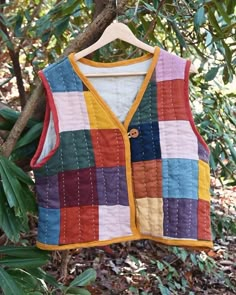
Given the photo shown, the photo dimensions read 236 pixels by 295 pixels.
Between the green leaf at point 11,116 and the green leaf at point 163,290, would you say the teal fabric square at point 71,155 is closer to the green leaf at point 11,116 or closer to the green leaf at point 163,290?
the green leaf at point 11,116

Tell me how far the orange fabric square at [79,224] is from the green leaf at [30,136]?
159 mm

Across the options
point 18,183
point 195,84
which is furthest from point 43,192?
point 195,84

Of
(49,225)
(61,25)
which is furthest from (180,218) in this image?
(61,25)

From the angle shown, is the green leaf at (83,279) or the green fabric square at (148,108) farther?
the green leaf at (83,279)

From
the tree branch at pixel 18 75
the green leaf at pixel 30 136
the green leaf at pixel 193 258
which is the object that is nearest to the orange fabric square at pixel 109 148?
the green leaf at pixel 30 136

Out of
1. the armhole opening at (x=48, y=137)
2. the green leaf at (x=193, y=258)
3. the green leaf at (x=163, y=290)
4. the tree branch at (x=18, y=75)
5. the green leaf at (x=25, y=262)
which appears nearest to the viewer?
the armhole opening at (x=48, y=137)

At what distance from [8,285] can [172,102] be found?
49 centimetres

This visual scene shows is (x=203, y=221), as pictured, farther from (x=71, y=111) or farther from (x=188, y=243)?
(x=71, y=111)

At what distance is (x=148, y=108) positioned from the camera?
3.12 ft

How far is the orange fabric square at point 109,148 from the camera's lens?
933mm

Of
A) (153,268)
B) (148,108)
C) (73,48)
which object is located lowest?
(153,268)

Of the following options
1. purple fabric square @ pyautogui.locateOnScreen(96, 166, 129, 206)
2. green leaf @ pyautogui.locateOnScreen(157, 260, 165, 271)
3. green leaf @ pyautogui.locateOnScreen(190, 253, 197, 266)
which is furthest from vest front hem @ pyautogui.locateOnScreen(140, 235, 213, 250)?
green leaf @ pyautogui.locateOnScreen(190, 253, 197, 266)

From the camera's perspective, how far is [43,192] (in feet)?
2.98

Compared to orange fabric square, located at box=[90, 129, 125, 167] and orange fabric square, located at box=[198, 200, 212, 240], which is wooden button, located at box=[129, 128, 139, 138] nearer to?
orange fabric square, located at box=[90, 129, 125, 167]
